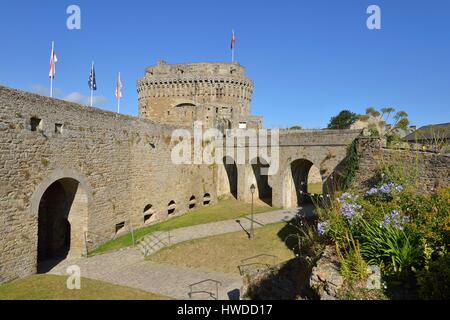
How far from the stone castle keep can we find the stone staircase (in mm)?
1785

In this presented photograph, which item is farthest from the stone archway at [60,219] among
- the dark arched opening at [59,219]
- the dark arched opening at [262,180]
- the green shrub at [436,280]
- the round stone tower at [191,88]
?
the round stone tower at [191,88]

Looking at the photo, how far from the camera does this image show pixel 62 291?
983cm

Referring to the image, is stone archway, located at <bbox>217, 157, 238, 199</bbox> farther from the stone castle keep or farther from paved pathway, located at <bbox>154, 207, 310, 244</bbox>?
paved pathway, located at <bbox>154, 207, 310, 244</bbox>

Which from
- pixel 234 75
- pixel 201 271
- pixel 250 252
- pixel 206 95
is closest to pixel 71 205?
pixel 201 271

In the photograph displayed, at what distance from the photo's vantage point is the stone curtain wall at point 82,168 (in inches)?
430

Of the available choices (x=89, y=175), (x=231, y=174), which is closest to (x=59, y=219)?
(x=89, y=175)

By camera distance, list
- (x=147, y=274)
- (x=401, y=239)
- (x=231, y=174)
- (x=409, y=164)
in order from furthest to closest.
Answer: (x=231, y=174) < (x=147, y=274) < (x=409, y=164) < (x=401, y=239)

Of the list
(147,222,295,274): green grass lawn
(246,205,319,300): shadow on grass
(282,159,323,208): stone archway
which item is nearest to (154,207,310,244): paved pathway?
(147,222,295,274): green grass lawn

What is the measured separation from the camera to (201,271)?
40.6ft

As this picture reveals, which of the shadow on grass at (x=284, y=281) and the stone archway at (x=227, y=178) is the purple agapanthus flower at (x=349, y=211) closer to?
the shadow on grass at (x=284, y=281)

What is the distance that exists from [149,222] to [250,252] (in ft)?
25.1

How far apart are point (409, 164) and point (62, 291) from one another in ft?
35.1

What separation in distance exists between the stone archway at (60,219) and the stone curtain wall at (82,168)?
1.09 ft

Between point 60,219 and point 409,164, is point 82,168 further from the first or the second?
point 409,164
